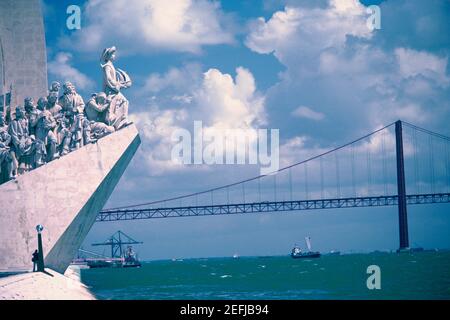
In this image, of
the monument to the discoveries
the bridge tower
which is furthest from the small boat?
the monument to the discoveries

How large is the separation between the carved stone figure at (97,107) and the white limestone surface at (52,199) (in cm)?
66

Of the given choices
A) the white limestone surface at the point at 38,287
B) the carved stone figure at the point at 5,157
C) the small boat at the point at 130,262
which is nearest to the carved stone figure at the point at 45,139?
the carved stone figure at the point at 5,157

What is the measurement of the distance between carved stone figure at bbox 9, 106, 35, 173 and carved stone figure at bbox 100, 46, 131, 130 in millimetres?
1613

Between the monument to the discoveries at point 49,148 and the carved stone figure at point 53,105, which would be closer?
the monument to the discoveries at point 49,148

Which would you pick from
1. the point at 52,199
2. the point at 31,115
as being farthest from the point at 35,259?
the point at 31,115

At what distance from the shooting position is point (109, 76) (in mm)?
14805

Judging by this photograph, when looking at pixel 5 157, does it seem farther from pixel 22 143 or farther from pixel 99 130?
pixel 99 130

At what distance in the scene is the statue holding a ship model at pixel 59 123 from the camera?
14328 mm

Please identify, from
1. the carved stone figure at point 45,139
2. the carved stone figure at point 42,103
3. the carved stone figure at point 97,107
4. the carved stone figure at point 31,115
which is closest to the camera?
the carved stone figure at point 45,139

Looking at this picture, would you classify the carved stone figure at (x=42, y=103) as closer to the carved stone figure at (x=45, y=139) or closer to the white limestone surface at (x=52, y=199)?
the carved stone figure at (x=45, y=139)

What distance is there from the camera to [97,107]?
14.6 meters

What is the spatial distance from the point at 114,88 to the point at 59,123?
1.29 meters
